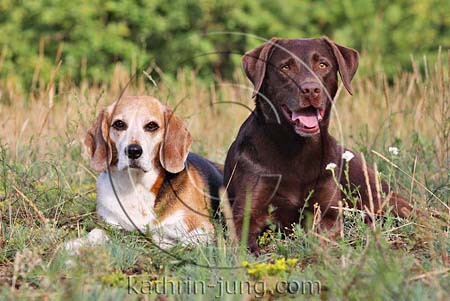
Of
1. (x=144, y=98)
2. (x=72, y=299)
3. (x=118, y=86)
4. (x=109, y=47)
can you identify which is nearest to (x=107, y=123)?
(x=144, y=98)

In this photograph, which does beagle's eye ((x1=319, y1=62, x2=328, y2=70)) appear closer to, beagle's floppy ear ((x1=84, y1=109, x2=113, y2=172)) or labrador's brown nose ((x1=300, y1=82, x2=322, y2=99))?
labrador's brown nose ((x1=300, y1=82, x2=322, y2=99))

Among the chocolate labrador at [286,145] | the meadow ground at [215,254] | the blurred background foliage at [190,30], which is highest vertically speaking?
the blurred background foliage at [190,30]

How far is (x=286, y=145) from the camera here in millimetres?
4863

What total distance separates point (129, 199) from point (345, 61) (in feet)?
5.84

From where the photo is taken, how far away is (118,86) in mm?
8508

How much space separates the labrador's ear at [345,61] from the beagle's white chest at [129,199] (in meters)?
1.47

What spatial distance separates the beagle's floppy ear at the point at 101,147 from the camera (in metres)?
4.87

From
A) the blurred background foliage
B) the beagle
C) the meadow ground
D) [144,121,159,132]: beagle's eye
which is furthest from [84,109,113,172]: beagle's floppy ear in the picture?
the blurred background foliage

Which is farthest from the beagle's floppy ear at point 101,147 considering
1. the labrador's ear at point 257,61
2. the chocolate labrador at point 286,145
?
the labrador's ear at point 257,61

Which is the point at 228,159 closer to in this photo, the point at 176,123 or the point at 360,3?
the point at 176,123

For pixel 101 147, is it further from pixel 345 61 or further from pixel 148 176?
pixel 345 61

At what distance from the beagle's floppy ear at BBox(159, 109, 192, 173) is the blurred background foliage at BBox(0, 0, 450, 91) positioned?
29.1 feet

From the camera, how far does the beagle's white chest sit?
491 cm

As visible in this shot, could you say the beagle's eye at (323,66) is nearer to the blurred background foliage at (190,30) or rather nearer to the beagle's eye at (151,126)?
the beagle's eye at (151,126)
